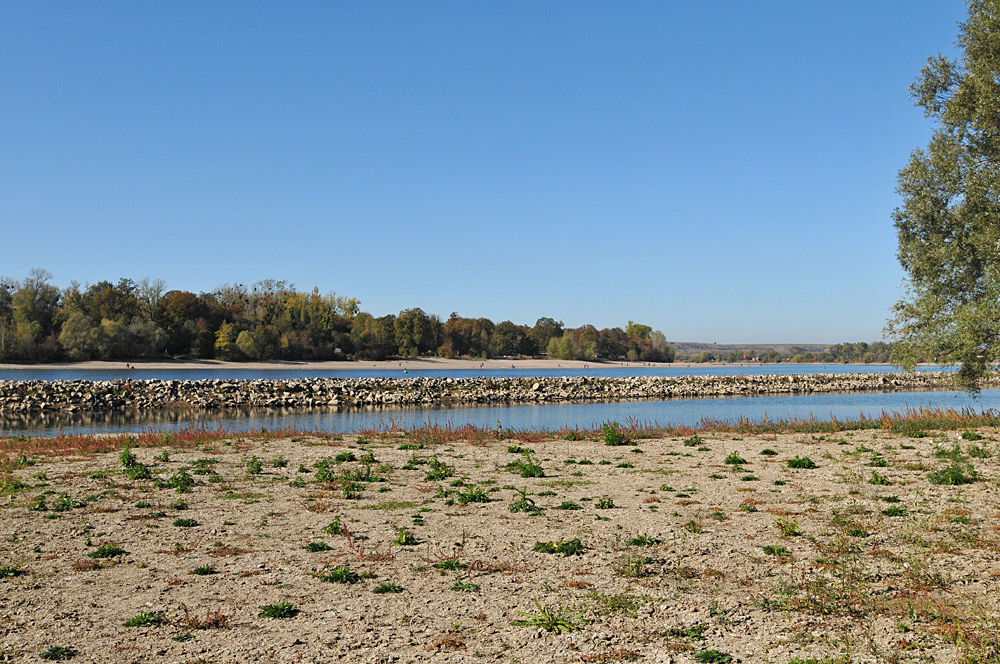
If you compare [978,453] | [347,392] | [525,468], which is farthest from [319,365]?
[978,453]

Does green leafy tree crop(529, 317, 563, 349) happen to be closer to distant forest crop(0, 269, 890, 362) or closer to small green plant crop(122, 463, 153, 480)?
distant forest crop(0, 269, 890, 362)

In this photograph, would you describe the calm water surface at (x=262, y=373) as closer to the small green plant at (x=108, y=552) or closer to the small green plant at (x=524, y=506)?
the small green plant at (x=524, y=506)

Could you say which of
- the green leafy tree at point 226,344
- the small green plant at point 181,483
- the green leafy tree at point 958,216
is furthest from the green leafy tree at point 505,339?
the small green plant at point 181,483

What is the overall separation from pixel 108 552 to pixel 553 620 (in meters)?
6.35

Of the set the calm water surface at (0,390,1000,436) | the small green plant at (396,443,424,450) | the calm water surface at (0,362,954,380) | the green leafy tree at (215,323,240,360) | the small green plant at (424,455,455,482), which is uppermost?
the green leafy tree at (215,323,240,360)

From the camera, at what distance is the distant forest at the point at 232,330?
94.9m

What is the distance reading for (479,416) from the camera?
133 ft

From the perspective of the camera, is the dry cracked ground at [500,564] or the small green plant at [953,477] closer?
the dry cracked ground at [500,564]

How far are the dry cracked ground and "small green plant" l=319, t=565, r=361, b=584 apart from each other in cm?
3

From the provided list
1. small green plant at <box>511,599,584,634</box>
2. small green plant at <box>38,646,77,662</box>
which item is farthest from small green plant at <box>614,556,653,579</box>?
small green plant at <box>38,646,77,662</box>

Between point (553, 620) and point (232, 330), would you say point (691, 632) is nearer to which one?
point (553, 620)

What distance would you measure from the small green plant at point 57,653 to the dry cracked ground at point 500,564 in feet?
0.10

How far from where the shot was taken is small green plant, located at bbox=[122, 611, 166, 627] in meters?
6.57

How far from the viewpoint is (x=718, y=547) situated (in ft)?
29.5
